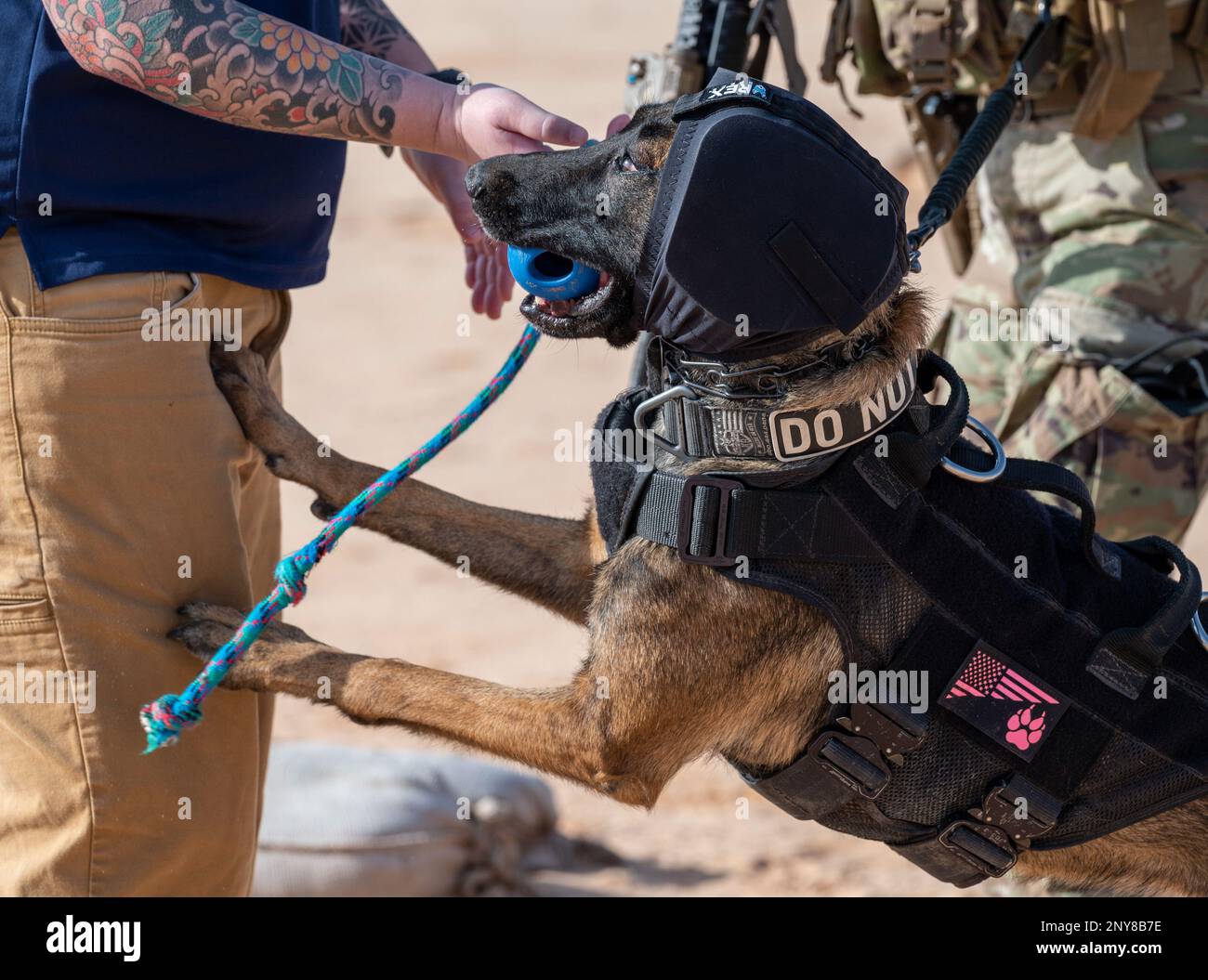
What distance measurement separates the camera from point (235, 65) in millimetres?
2188

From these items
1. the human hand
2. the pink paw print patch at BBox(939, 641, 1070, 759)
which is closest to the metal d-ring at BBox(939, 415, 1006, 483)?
the pink paw print patch at BBox(939, 641, 1070, 759)

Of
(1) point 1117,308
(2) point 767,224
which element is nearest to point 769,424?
(2) point 767,224

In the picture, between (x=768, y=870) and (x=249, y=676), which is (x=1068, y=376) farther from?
(x=249, y=676)

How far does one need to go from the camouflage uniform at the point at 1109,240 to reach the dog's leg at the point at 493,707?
5.84ft

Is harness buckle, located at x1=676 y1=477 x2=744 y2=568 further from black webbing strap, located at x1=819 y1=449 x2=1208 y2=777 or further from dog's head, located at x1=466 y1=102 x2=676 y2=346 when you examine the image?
dog's head, located at x1=466 y1=102 x2=676 y2=346

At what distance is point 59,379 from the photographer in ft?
7.73

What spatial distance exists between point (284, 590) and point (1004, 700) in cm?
131

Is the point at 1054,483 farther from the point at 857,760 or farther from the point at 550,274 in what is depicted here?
the point at 550,274

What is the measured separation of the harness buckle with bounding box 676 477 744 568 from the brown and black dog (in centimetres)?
8

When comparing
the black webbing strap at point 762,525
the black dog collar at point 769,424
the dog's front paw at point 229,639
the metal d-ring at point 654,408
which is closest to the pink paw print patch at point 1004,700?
the black webbing strap at point 762,525

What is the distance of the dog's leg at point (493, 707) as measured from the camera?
253 centimetres

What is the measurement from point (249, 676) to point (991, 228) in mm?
2735

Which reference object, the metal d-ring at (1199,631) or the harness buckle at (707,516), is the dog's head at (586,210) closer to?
the harness buckle at (707,516)

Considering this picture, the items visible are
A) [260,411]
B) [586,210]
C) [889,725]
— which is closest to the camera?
[889,725]
